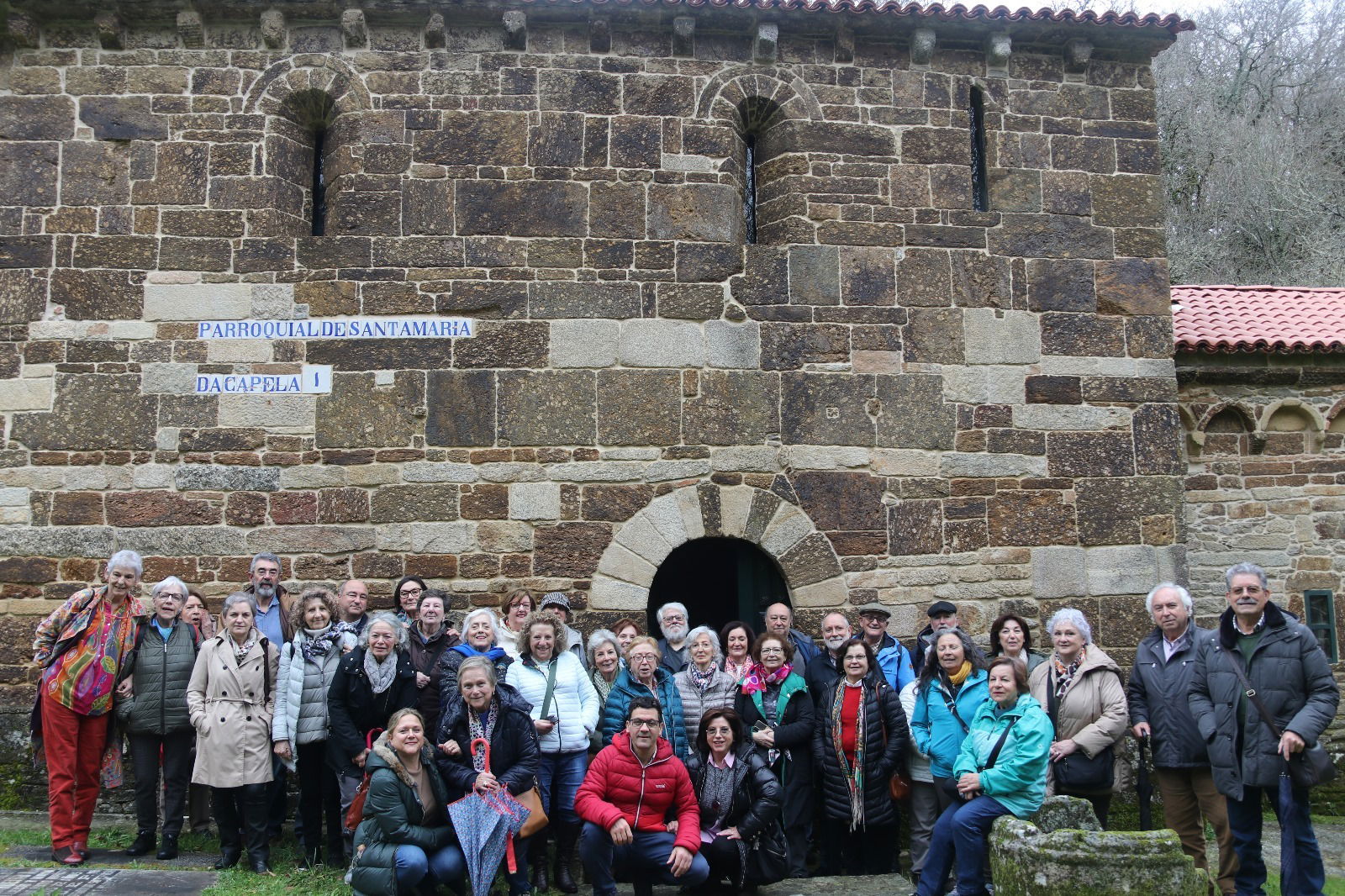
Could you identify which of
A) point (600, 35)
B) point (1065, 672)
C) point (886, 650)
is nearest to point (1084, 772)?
point (1065, 672)

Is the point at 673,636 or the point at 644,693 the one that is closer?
the point at 644,693

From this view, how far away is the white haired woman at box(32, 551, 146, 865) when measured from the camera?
19.4ft

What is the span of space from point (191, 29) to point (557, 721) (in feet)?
17.2

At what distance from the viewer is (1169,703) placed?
5723 millimetres

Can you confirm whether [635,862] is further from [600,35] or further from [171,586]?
[600,35]

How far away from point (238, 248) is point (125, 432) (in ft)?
4.60

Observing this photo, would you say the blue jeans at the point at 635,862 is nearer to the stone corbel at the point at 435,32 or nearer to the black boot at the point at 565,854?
the black boot at the point at 565,854

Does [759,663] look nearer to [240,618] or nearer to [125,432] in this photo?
[240,618]

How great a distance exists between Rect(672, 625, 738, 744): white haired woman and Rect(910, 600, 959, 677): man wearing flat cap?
1216mm

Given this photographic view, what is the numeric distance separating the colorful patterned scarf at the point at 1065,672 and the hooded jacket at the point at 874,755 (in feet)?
2.69

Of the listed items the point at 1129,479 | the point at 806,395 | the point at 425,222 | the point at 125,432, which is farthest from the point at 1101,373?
the point at 125,432

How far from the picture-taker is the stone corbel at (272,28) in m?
7.43

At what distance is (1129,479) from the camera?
775cm

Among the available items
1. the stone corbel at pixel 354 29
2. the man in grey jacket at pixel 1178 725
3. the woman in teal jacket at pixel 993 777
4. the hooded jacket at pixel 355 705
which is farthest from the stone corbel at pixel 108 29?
the man in grey jacket at pixel 1178 725
